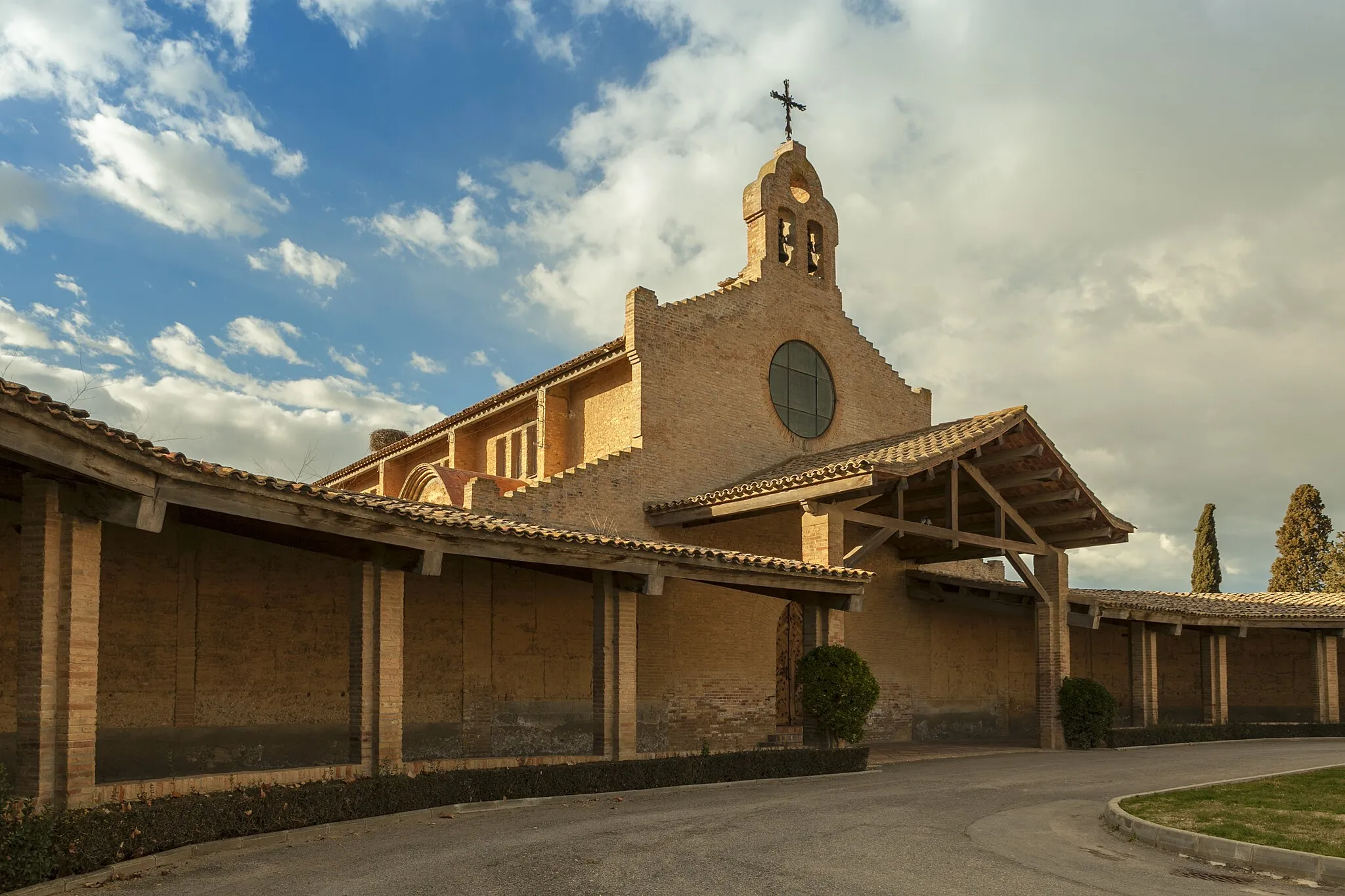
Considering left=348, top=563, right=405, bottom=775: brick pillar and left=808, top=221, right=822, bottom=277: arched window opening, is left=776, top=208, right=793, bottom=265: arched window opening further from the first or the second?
left=348, top=563, right=405, bottom=775: brick pillar

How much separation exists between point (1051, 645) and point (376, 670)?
51.1 ft

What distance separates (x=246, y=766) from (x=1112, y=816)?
34.6 ft

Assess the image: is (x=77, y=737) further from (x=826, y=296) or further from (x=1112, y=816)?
(x=826, y=296)

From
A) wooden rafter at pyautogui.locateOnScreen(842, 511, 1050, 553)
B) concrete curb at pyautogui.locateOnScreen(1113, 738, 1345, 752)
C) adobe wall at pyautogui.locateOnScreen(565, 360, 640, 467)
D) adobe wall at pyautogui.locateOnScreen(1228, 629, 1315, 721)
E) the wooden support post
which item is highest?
adobe wall at pyautogui.locateOnScreen(565, 360, 640, 467)

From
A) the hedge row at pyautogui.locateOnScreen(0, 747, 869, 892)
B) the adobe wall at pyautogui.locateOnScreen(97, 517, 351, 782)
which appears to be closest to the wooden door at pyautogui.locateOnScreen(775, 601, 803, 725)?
the hedge row at pyautogui.locateOnScreen(0, 747, 869, 892)

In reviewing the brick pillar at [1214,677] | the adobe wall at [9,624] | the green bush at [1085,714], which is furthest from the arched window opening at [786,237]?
the adobe wall at [9,624]

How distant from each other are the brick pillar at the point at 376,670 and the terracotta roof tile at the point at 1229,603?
16.5m

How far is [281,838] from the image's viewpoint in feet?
33.9

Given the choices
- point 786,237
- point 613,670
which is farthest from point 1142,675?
point 613,670

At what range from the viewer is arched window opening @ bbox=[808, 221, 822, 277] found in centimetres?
2695

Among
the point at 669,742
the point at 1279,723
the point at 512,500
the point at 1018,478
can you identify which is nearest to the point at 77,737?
the point at 512,500

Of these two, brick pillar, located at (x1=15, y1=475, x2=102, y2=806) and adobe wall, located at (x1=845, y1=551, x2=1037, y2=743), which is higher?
brick pillar, located at (x1=15, y1=475, x2=102, y2=806)

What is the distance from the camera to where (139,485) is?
9.93 metres

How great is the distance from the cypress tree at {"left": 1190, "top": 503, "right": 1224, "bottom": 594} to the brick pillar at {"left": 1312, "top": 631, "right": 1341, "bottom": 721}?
14796mm
